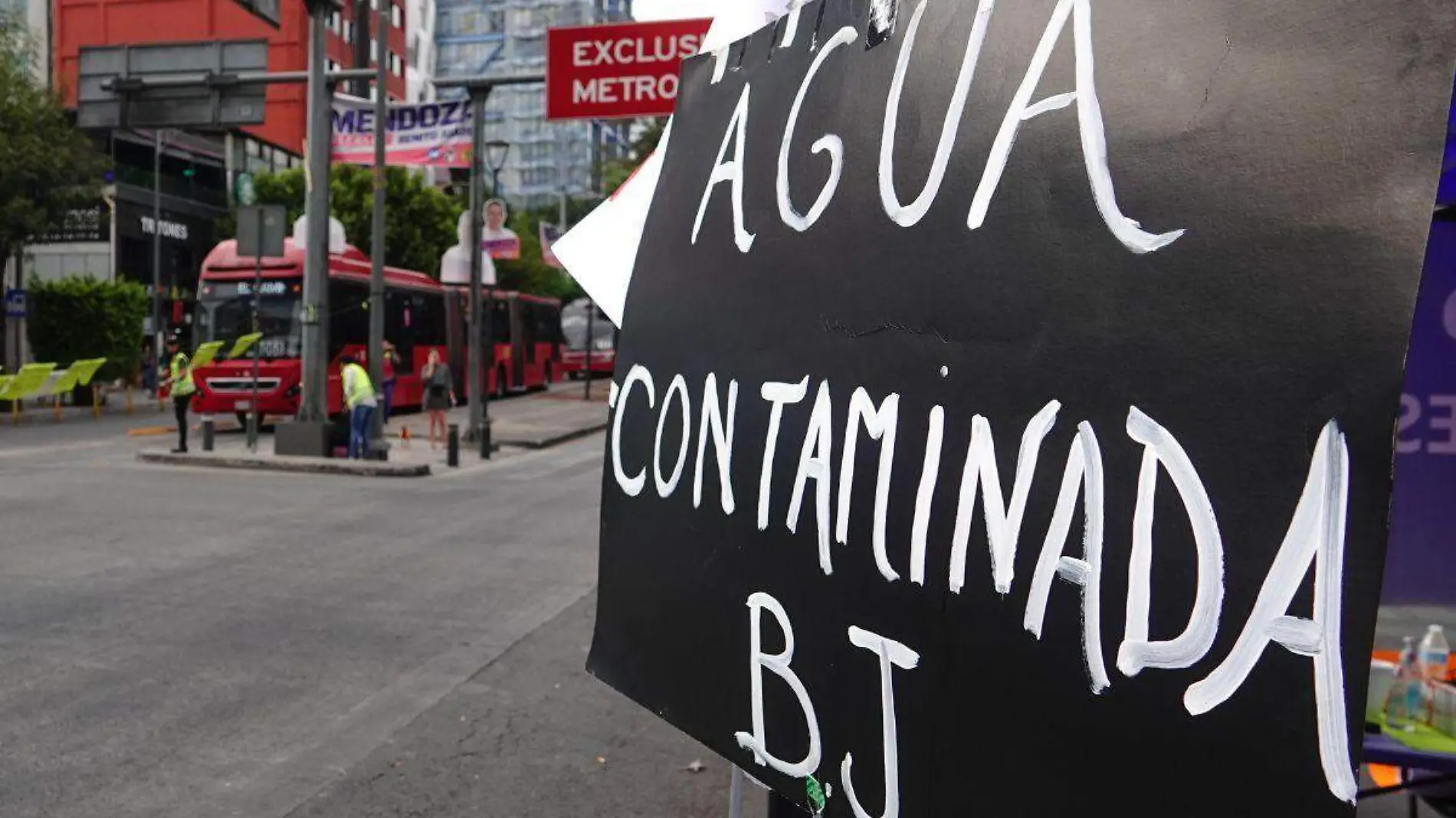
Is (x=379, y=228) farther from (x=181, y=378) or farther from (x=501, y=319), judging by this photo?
(x=501, y=319)

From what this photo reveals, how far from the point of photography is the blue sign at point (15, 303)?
27297 millimetres

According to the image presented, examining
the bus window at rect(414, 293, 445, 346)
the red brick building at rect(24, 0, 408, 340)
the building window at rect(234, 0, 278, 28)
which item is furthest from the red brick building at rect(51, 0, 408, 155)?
the building window at rect(234, 0, 278, 28)

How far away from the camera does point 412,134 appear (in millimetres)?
19141

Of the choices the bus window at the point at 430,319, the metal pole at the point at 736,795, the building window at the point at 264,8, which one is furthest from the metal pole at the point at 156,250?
the metal pole at the point at 736,795

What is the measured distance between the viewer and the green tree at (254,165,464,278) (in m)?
40.1

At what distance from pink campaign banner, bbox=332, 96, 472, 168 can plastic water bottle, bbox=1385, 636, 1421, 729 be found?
16.8 m

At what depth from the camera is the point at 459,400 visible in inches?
1312

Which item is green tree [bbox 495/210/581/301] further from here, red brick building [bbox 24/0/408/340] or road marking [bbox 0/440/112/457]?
road marking [bbox 0/440/112/457]

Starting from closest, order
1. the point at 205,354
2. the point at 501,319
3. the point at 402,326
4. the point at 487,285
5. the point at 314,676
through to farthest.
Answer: the point at 314,676 < the point at 205,354 < the point at 487,285 < the point at 402,326 < the point at 501,319

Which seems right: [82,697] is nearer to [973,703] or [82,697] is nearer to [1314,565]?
[973,703]

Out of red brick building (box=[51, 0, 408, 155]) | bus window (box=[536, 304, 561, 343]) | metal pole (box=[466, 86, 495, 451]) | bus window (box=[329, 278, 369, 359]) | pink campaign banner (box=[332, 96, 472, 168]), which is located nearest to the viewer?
pink campaign banner (box=[332, 96, 472, 168])

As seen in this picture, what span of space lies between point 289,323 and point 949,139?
22917 mm

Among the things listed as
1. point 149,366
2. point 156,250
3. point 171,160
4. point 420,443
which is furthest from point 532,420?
point 171,160

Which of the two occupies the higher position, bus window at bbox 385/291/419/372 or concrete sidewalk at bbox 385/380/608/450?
bus window at bbox 385/291/419/372
